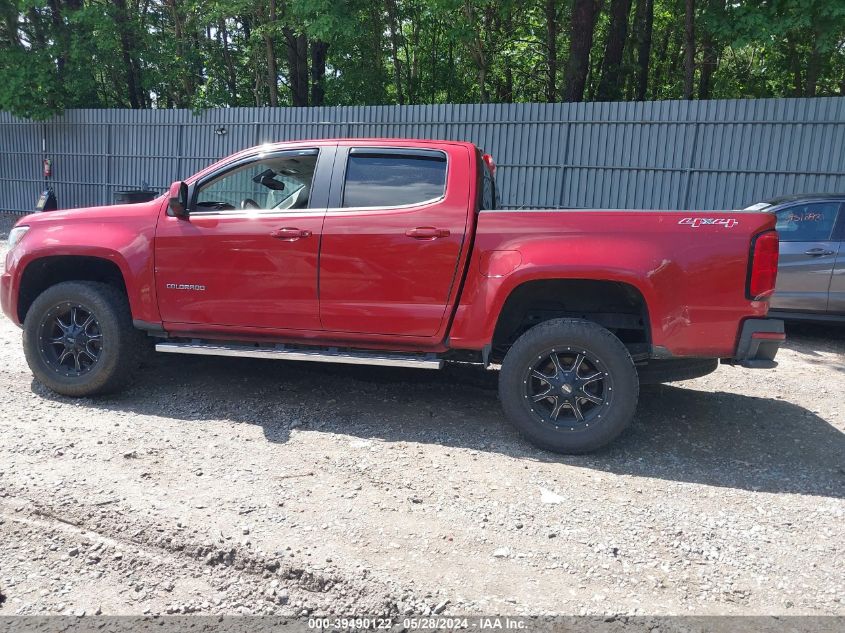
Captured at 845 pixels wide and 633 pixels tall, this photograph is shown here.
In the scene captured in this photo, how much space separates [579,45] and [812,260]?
8536 millimetres

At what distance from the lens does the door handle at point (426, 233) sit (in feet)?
15.0

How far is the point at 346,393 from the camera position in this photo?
5.54 m

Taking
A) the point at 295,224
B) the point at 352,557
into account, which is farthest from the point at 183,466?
the point at 295,224

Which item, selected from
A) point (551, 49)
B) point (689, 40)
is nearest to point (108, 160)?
point (551, 49)

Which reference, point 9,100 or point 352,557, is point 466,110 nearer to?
point 352,557

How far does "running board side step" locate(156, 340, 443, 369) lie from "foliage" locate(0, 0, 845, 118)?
1140 centimetres

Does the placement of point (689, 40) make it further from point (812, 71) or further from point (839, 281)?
point (839, 281)

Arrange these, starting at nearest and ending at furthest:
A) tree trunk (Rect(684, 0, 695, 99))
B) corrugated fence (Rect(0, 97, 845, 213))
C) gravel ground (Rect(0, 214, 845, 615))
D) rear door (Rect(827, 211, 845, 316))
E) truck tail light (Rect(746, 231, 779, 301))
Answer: gravel ground (Rect(0, 214, 845, 615)) < truck tail light (Rect(746, 231, 779, 301)) < rear door (Rect(827, 211, 845, 316)) < corrugated fence (Rect(0, 97, 845, 213)) < tree trunk (Rect(684, 0, 695, 99))

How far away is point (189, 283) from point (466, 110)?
8.32 m

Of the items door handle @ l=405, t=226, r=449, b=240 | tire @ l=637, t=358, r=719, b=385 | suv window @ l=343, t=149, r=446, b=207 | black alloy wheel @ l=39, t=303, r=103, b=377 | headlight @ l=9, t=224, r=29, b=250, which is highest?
suv window @ l=343, t=149, r=446, b=207

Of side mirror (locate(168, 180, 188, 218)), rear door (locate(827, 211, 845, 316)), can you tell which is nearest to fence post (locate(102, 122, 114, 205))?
side mirror (locate(168, 180, 188, 218))

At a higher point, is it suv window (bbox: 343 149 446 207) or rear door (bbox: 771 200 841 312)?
suv window (bbox: 343 149 446 207)

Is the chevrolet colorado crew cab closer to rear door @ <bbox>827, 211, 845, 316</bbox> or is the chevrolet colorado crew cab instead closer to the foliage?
rear door @ <bbox>827, 211, 845, 316</bbox>

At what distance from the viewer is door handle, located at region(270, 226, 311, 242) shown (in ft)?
15.8
